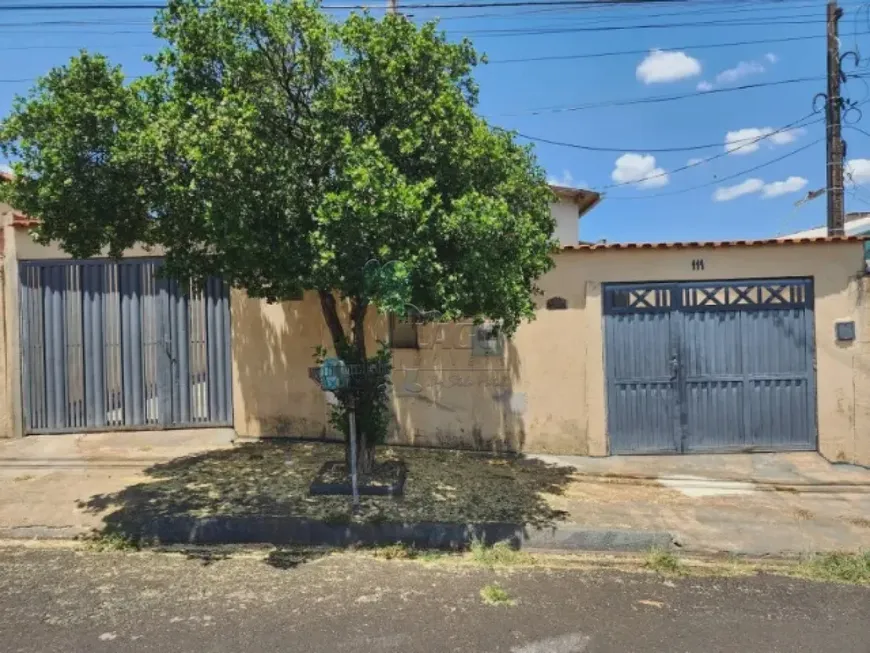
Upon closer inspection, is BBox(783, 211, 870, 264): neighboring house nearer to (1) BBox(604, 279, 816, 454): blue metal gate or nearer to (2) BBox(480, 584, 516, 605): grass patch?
(1) BBox(604, 279, 816, 454): blue metal gate

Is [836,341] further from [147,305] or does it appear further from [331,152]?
[147,305]

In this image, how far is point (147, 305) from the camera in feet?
26.6

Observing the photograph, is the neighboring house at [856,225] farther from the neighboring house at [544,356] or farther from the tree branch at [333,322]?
the tree branch at [333,322]

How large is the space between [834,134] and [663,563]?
962 cm

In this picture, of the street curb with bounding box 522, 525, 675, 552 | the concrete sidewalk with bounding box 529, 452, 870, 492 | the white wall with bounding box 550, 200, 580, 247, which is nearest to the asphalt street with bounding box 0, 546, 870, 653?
the street curb with bounding box 522, 525, 675, 552

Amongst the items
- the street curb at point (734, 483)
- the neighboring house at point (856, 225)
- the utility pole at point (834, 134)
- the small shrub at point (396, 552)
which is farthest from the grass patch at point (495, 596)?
the neighboring house at point (856, 225)

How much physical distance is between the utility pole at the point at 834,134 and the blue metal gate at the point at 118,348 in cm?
1025

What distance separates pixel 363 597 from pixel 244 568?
104 centimetres

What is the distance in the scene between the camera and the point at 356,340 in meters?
5.80

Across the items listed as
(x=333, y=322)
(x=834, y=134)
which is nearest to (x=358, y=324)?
(x=333, y=322)

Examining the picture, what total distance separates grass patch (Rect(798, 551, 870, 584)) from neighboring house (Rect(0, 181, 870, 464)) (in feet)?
9.46

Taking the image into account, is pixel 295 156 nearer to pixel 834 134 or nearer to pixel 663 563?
pixel 663 563

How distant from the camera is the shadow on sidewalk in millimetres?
5043

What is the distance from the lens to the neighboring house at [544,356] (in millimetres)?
7410
